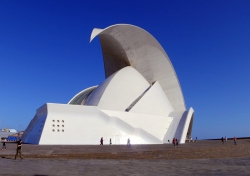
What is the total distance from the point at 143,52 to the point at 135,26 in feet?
10.1

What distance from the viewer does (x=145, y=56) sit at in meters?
25.6

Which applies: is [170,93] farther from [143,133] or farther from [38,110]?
[38,110]

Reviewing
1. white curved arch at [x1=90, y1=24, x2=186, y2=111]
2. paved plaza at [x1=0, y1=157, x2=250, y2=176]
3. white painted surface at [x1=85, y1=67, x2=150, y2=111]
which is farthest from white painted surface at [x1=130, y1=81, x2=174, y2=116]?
paved plaza at [x1=0, y1=157, x2=250, y2=176]

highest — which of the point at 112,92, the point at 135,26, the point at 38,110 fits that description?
the point at 135,26

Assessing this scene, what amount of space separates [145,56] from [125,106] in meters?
6.04

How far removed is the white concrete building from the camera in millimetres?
18047

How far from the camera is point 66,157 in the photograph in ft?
31.4

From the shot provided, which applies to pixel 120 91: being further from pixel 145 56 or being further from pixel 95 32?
pixel 95 32

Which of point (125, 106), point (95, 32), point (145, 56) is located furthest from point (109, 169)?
point (145, 56)

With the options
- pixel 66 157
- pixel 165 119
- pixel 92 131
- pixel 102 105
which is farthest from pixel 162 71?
pixel 66 157

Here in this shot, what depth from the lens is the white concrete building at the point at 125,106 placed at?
59.2 ft

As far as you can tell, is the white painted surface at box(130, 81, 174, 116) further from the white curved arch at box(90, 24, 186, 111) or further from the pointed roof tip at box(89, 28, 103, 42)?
the pointed roof tip at box(89, 28, 103, 42)

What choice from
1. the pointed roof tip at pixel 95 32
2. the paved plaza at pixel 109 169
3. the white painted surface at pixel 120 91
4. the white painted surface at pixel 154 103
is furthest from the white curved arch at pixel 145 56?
the paved plaza at pixel 109 169

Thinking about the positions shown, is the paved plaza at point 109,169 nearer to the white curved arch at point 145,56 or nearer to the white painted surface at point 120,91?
the white painted surface at point 120,91
